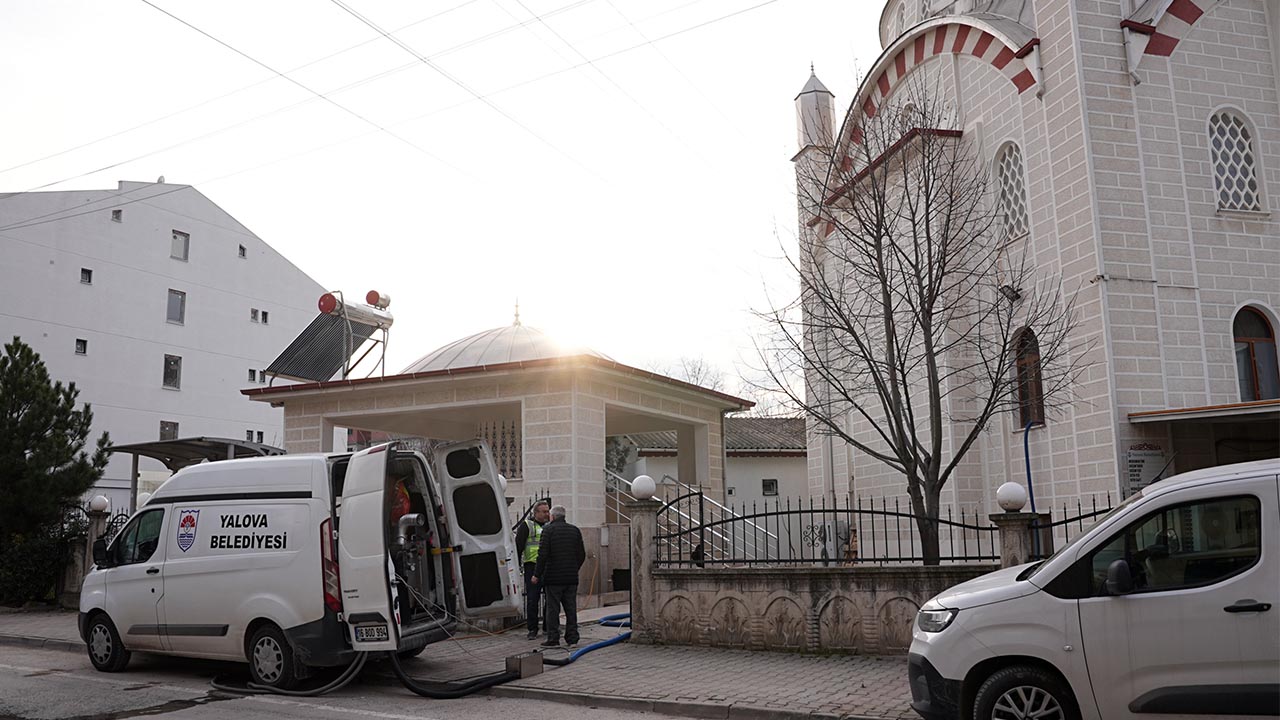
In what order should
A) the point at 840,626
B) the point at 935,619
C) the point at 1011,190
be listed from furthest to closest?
the point at 1011,190 → the point at 840,626 → the point at 935,619

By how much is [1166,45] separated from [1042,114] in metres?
2.31

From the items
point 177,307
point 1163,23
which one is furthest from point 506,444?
point 177,307

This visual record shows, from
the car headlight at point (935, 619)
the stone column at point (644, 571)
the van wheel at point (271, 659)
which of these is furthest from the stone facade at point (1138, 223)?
the van wheel at point (271, 659)

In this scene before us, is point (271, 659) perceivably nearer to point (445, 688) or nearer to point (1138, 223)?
point (445, 688)

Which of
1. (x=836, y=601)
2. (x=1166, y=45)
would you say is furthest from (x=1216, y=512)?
(x=1166, y=45)

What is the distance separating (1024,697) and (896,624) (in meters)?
4.20

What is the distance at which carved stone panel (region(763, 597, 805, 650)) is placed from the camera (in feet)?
35.7

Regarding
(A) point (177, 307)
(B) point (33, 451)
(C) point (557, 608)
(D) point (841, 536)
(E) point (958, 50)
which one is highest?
(E) point (958, 50)

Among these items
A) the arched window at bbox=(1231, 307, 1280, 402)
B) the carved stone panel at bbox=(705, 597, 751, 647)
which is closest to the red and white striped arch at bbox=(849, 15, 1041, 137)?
the arched window at bbox=(1231, 307, 1280, 402)

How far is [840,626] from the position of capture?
10633mm

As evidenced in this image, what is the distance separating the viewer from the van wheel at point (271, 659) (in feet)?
30.8

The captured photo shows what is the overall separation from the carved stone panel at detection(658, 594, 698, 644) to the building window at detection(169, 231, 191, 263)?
31.3 metres

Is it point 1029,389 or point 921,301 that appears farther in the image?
point 1029,389

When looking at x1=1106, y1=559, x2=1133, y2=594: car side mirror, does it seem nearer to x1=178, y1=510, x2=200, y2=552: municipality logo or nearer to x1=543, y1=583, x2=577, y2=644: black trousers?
x1=543, y1=583, x2=577, y2=644: black trousers
